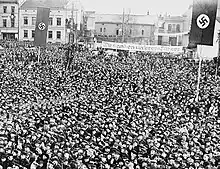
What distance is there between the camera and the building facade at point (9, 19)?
183ft

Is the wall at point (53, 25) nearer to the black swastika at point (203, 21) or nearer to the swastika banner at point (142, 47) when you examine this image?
the swastika banner at point (142, 47)

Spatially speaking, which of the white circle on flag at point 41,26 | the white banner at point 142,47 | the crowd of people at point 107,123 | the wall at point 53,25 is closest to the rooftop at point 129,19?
the wall at point 53,25

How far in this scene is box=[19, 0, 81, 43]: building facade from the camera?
178 feet

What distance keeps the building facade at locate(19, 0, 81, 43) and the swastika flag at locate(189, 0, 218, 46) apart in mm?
42821

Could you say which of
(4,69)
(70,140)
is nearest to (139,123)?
(70,140)

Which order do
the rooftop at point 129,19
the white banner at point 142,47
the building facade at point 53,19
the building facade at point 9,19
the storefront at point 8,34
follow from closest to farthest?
the white banner at point 142,47, the building facade at point 53,19, the storefront at point 8,34, the building facade at point 9,19, the rooftop at point 129,19

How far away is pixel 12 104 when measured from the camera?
10672 mm

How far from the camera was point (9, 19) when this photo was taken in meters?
56.5

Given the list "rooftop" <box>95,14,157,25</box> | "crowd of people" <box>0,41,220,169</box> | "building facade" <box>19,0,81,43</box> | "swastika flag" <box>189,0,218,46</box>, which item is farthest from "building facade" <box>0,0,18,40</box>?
"swastika flag" <box>189,0,218,46</box>

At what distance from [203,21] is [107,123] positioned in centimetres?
451

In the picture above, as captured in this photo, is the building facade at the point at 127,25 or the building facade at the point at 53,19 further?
the building facade at the point at 127,25

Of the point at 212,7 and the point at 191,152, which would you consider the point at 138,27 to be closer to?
the point at 212,7

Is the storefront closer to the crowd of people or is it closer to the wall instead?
the wall

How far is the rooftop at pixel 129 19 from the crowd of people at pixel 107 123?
51.1 m
